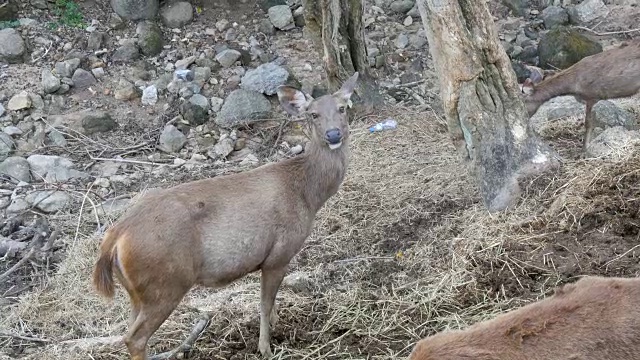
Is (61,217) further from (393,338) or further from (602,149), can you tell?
(602,149)

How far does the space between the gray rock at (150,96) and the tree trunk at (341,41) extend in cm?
221

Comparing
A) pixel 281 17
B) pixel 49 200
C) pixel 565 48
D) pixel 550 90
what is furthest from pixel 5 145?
pixel 565 48

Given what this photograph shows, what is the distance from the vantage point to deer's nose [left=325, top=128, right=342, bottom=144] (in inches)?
229

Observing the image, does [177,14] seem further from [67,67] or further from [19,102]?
[19,102]

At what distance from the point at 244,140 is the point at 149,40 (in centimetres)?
282

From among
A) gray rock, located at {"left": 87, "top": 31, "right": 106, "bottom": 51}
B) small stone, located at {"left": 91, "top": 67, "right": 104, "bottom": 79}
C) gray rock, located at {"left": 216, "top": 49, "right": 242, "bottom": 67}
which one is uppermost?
gray rock, located at {"left": 87, "top": 31, "right": 106, "bottom": 51}

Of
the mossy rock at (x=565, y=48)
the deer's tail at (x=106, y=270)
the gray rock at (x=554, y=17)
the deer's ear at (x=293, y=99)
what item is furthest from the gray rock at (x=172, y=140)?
the gray rock at (x=554, y=17)

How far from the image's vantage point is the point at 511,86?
661 cm

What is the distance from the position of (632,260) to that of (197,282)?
110 inches

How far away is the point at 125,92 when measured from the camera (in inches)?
419

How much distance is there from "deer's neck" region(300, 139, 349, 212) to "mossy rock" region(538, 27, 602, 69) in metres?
6.01

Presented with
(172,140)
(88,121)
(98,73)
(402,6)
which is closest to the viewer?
(172,140)

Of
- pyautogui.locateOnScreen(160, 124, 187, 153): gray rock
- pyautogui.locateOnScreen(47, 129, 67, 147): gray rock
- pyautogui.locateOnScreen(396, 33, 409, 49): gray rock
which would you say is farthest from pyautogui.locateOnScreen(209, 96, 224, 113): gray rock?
pyautogui.locateOnScreen(396, 33, 409, 49): gray rock

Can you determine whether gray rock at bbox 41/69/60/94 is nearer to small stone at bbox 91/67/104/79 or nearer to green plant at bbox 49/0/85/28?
small stone at bbox 91/67/104/79
